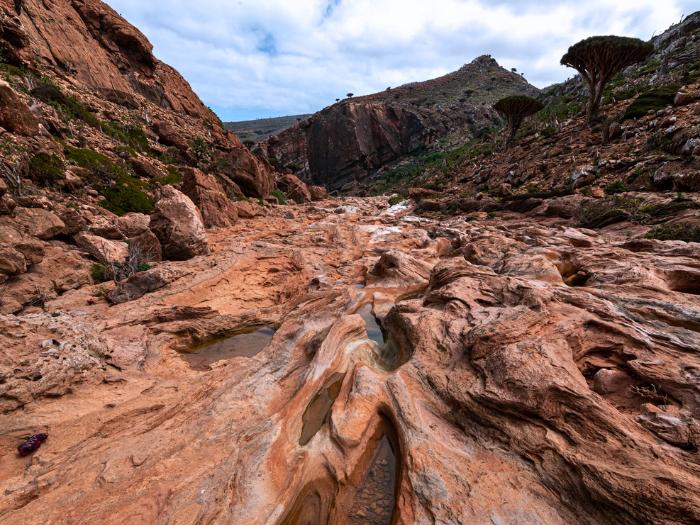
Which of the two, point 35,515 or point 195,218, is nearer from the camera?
point 35,515

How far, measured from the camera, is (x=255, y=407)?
593 cm

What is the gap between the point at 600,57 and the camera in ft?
88.1

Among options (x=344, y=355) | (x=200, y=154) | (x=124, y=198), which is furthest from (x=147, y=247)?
(x=200, y=154)

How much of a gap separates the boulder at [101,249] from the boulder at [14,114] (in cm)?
1001

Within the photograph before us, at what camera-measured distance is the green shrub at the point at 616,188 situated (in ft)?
55.8

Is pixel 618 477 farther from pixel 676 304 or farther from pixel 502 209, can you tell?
pixel 502 209

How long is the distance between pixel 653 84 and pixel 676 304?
34.0 metres

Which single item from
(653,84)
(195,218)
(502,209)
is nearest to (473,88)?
(653,84)

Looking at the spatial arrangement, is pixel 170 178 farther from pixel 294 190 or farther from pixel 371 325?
pixel 371 325

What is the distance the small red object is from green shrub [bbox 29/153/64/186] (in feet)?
47.4

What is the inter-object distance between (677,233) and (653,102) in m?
19.1

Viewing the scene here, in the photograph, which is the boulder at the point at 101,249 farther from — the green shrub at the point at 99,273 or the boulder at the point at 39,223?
the boulder at the point at 39,223

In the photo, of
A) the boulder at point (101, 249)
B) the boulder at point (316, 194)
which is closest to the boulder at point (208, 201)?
the boulder at point (101, 249)

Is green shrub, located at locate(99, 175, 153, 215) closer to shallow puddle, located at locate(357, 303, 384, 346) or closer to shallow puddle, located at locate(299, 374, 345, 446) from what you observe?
shallow puddle, located at locate(357, 303, 384, 346)
